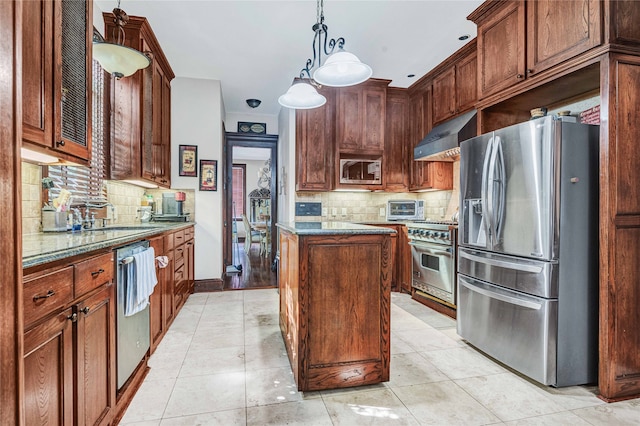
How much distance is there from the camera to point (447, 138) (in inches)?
143

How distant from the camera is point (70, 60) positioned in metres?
1.63

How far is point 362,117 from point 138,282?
3.59 metres

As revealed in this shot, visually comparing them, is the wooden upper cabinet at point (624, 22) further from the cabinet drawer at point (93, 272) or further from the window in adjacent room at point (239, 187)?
the window in adjacent room at point (239, 187)

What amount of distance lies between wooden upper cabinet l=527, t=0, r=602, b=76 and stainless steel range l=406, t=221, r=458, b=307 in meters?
1.65

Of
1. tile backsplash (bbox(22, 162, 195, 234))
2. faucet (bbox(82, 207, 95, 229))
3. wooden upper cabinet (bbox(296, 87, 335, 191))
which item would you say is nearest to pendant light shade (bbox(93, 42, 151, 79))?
tile backsplash (bbox(22, 162, 195, 234))

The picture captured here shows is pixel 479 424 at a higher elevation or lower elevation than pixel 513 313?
lower

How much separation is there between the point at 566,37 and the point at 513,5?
64cm

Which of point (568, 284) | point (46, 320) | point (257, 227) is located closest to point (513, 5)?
point (568, 284)

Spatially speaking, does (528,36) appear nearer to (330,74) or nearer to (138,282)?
(330,74)

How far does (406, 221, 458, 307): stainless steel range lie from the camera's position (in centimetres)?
341

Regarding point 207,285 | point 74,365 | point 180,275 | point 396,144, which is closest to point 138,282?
point 74,365

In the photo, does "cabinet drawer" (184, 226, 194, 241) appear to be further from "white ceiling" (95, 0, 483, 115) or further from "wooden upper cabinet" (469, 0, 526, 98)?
"wooden upper cabinet" (469, 0, 526, 98)

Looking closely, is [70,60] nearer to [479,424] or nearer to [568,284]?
[479,424]

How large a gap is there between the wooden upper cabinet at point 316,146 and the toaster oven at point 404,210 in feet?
3.33
